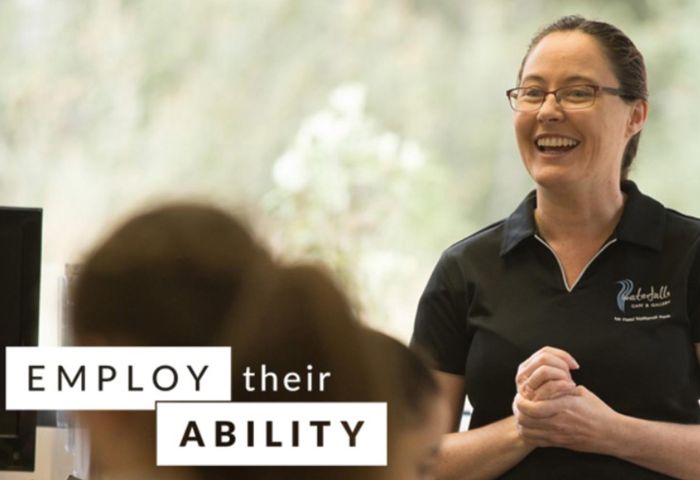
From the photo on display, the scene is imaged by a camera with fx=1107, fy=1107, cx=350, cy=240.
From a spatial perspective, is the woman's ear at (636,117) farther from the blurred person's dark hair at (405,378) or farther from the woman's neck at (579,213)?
the blurred person's dark hair at (405,378)

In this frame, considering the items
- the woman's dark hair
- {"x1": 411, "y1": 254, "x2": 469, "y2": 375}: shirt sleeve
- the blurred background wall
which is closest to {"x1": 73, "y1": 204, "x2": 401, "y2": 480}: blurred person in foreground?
{"x1": 411, "y1": 254, "x2": 469, "y2": 375}: shirt sleeve

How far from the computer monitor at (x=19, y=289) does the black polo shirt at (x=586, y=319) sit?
2.23 ft

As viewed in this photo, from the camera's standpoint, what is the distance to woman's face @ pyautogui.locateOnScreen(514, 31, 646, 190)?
6.38 ft

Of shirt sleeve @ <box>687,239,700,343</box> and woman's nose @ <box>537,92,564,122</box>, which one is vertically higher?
woman's nose @ <box>537,92,564,122</box>

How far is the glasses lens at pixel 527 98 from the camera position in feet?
6.48

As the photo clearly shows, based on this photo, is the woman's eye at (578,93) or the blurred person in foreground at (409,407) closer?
the blurred person in foreground at (409,407)

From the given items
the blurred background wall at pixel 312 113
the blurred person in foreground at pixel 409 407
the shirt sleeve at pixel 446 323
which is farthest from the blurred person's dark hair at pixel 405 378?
the blurred background wall at pixel 312 113

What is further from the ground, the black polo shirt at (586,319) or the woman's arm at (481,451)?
the black polo shirt at (586,319)

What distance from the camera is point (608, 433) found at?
71.6 inches

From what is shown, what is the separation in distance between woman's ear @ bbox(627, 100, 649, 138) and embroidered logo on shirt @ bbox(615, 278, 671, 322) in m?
0.30

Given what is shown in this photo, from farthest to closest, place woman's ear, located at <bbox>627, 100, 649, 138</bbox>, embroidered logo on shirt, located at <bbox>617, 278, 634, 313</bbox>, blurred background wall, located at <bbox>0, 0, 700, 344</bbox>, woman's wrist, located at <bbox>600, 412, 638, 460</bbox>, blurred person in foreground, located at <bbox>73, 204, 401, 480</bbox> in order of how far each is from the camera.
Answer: blurred background wall, located at <bbox>0, 0, 700, 344</bbox> → woman's ear, located at <bbox>627, 100, 649, 138</bbox> → embroidered logo on shirt, located at <bbox>617, 278, 634, 313</bbox> → woman's wrist, located at <bbox>600, 412, 638, 460</bbox> → blurred person in foreground, located at <bbox>73, 204, 401, 480</bbox>

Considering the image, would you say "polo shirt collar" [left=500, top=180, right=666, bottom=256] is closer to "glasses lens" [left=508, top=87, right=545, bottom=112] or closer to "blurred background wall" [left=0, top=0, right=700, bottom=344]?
"glasses lens" [left=508, top=87, right=545, bottom=112]

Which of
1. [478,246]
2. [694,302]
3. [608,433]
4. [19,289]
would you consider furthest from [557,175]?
[19,289]

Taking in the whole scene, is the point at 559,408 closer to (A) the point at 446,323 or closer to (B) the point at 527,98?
(A) the point at 446,323
